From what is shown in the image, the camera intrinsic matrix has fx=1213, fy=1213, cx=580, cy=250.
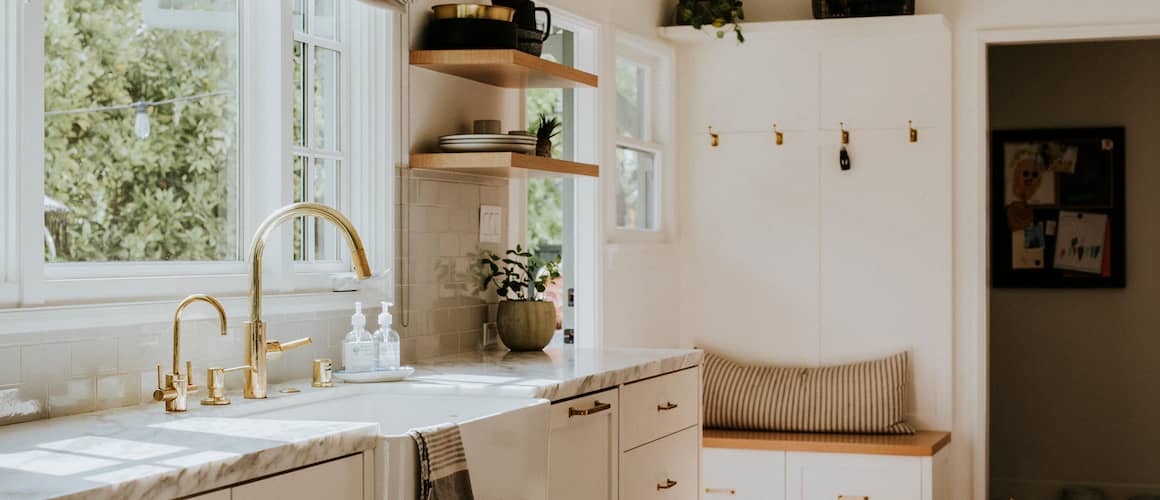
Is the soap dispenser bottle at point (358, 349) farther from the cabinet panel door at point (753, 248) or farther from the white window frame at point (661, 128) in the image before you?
the cabinet panel door at point (753, 248)

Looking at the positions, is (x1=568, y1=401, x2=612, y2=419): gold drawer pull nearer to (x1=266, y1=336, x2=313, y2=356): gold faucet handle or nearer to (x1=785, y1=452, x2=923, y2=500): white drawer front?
(x1=266, y1=336, x2=313, y2=356): gold faucet handle

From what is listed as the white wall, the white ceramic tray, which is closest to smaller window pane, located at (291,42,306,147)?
the white ceramic tray

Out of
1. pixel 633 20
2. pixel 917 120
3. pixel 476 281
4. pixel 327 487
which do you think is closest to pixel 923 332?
pixel 917 120

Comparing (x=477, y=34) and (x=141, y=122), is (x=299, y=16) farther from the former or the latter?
(x=141, y=122)

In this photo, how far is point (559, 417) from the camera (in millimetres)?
2600

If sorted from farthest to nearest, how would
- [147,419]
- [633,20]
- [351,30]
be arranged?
1. [633,20]
2. [351,30]
3. [147,419]

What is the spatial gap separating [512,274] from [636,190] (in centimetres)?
132

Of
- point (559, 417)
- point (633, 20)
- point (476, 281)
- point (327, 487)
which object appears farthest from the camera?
point (633, 20)

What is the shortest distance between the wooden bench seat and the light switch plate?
1.38 meters

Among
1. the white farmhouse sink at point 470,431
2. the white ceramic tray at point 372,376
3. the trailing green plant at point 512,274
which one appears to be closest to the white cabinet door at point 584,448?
the white farmhouse sink at point 470,431

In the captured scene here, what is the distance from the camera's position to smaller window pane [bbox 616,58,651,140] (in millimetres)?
4512

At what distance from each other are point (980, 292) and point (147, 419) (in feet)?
11.2

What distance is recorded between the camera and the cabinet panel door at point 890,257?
463cm

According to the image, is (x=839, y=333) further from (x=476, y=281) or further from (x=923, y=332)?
(x=476, y=281)
